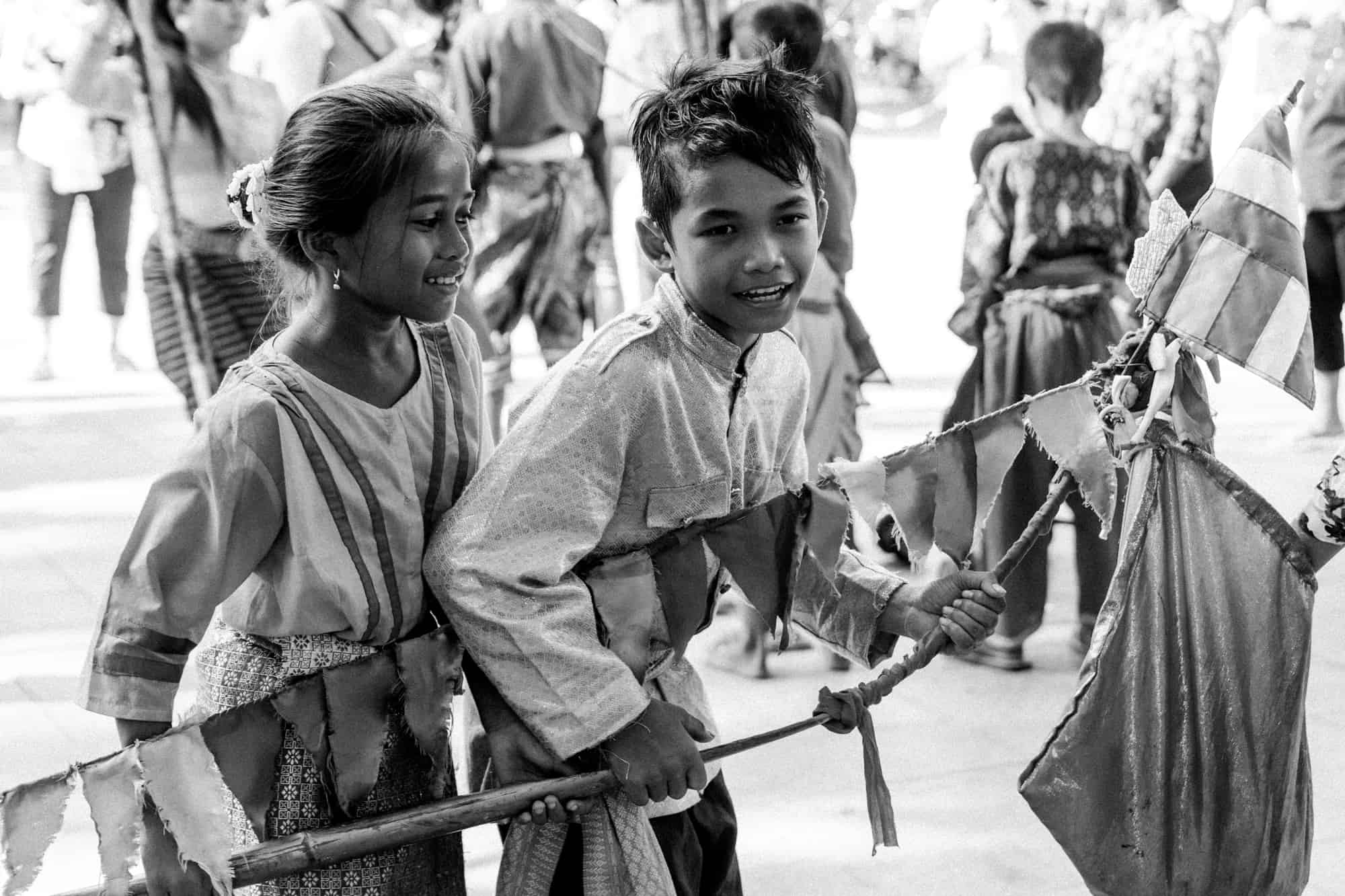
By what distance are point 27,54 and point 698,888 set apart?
5495mm

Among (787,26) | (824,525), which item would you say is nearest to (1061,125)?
(787,26)

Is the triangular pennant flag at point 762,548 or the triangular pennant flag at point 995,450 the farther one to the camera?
the triangular pennant flag at point 995,450

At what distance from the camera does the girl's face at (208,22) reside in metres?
4.05

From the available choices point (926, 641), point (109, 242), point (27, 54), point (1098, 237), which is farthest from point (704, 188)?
point (109, 242)

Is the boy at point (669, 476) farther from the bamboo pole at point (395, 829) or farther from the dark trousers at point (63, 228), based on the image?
the dark trousers at point (63, 228)

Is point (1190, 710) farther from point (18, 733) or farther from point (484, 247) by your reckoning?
point (484, 247)

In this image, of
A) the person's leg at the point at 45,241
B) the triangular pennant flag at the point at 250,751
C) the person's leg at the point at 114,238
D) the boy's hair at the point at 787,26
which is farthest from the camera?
the person's leg at the point at 114,238

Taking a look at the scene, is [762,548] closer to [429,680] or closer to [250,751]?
[429,680]

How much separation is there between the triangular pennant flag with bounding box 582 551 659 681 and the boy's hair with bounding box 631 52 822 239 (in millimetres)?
391

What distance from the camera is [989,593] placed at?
6.67 ft

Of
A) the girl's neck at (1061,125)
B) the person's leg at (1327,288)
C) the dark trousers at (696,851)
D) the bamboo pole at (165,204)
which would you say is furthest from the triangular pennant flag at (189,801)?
the person's leg at (1327,288)

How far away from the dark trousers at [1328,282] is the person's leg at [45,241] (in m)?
4.92

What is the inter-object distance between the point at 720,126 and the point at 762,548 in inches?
19.2

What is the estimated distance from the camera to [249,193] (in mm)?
1979
